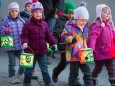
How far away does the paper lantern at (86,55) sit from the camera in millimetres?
6855

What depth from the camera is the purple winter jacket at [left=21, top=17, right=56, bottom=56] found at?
7.16 metres

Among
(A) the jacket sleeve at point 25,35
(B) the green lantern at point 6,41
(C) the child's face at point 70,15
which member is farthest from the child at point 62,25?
(B) the green lantern at point 6,41

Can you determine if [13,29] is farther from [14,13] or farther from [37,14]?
[37,14]

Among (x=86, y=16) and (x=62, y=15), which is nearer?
(x=86, y=16)

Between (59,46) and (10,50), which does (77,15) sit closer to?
(59,46)

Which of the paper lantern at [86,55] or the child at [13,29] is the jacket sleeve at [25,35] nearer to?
the child at [13,29]

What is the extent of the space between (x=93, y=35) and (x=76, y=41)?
1.27 feet

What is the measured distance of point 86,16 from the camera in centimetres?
713

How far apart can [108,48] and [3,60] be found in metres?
3.61

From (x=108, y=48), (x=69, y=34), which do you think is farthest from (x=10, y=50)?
(x=108, y=48)

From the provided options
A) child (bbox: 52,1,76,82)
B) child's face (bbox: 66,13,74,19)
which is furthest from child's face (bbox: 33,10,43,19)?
child's face (bbox: 66,13,74,19)

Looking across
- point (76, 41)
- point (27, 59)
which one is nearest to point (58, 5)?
point (76, 41)

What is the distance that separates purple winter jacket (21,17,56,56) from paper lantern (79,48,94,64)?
24.9 inches

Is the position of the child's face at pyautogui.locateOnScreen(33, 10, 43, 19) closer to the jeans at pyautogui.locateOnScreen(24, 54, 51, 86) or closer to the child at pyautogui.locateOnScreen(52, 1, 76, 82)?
the child at pyautogui.locateOnScreen(52, 1, 76, 82)
